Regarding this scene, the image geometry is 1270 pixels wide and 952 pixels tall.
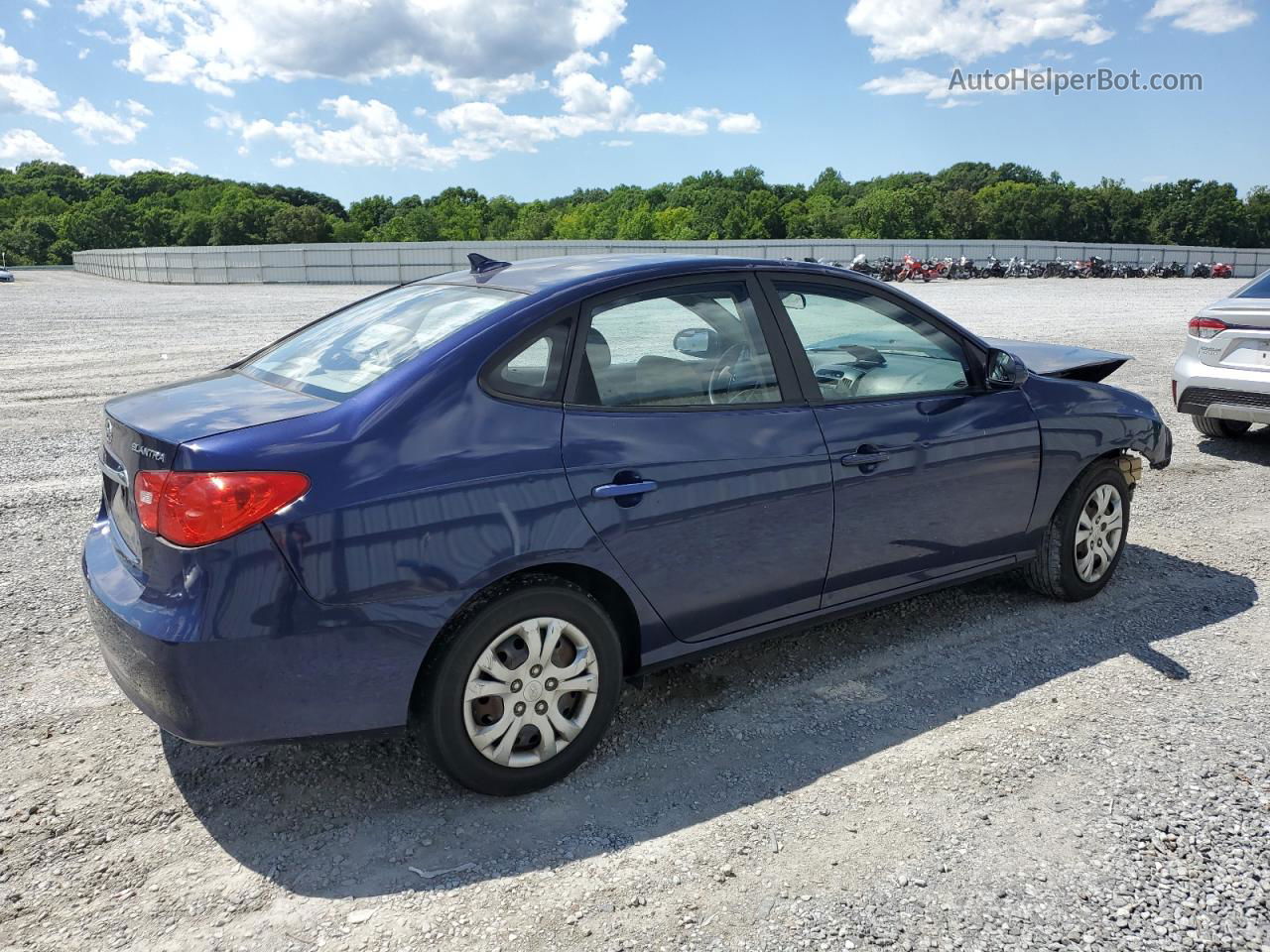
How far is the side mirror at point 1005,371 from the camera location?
4.20 m

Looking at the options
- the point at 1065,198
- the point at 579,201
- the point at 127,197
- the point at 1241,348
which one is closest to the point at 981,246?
the point at 1241,348

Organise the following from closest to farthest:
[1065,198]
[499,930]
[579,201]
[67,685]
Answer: [499,930]
[67,685]
[1065,198]
[579,201]

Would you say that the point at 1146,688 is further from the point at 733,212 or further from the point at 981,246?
the point at 733,212

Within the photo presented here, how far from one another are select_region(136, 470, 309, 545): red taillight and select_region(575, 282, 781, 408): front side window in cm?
95

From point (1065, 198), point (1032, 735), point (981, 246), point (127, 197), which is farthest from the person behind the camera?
point (127, 197)

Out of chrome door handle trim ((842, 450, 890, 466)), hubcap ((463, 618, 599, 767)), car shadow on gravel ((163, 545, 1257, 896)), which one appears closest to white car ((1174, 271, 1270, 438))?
car shadow on gravel ((163, 545, 1257, 896))

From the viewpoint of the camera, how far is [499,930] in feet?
8.38

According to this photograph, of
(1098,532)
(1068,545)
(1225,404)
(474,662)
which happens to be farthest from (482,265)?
(1225,404)

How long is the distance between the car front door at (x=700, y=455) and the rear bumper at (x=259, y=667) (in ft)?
2.56

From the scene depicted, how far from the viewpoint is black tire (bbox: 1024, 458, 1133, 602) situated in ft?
15.1

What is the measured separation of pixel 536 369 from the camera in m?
3.13

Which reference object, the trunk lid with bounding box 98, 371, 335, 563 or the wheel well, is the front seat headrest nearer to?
the wheel well

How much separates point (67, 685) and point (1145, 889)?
377cm

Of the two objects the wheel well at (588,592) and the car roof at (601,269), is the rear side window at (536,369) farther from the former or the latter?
the wheel well at (588,592)
